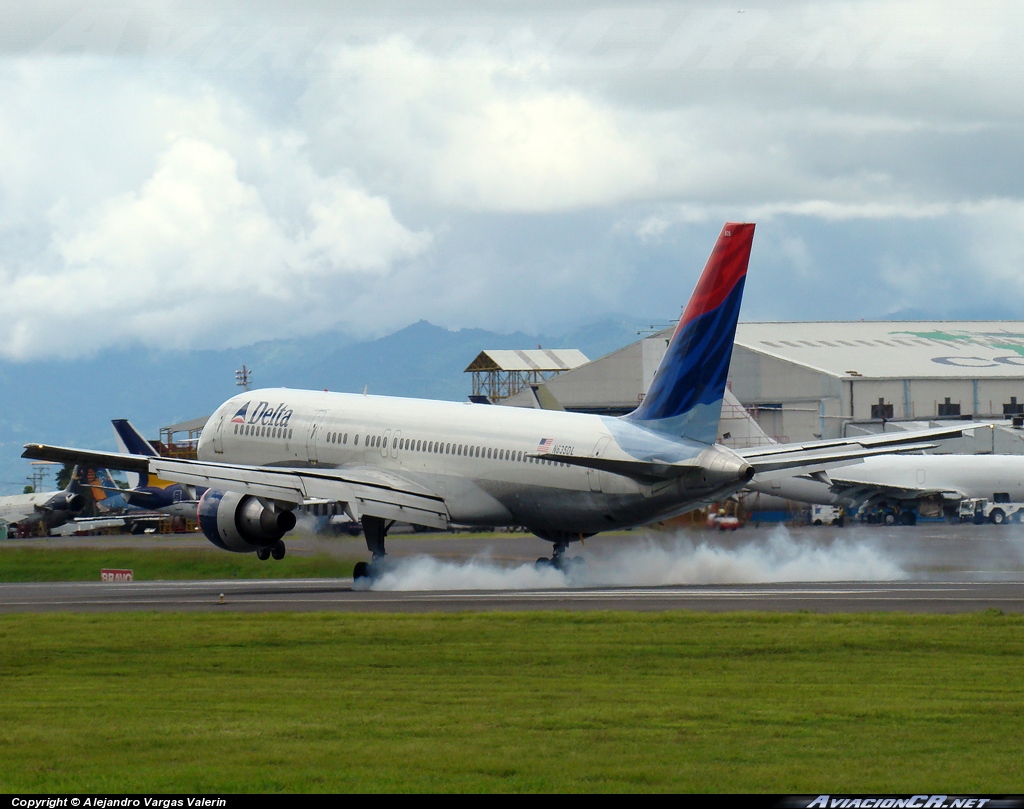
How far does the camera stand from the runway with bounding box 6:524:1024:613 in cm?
3259

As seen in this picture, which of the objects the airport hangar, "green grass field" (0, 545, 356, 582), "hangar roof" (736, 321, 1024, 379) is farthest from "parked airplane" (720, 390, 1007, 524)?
"green grass field" (0, 545, 356, 582)

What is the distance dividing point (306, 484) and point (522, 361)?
144405 millimetres

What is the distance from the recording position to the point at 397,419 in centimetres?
4741

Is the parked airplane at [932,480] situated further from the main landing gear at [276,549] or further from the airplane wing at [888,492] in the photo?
the main landing gear at [276,549]

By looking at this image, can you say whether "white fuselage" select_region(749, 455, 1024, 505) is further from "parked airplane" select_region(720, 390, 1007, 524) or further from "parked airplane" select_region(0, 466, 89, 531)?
"parked airplane" select_region(0, 466, 89, 531)

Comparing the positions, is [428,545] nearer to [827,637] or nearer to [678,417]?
[678,417]

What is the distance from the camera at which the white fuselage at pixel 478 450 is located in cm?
4034

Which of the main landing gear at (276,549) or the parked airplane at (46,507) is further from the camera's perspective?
the parked airplane at (46,507)

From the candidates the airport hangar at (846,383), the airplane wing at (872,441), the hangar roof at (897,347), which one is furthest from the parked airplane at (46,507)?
the airplane wing at (872,441)

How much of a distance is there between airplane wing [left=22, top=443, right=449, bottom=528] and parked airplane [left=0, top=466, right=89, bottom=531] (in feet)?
239

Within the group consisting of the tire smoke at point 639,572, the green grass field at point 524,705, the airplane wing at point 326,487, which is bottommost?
the tire smoke at point 639,572

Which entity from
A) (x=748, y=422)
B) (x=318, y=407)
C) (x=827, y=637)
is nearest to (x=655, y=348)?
(x=748, y=422)

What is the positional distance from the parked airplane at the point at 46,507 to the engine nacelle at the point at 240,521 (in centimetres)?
7191

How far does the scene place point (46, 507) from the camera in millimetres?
119062
